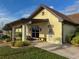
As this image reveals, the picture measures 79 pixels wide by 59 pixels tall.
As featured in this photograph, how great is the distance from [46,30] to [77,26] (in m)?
6.45

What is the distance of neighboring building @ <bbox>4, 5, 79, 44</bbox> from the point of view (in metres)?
19.4

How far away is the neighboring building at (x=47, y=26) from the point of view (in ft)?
63.5

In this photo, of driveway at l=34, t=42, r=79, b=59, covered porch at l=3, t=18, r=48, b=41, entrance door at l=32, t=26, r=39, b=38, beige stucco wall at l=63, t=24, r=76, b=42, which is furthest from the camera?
entrance door at l=32, t=26, r=39, b=38

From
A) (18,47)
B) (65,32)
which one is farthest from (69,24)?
(18,47)

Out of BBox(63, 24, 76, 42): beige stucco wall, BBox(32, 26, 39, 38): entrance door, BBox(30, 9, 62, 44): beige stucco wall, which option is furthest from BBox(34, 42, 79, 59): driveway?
BBox(32, 26, 39, 38): entrance door

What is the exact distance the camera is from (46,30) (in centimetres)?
2117

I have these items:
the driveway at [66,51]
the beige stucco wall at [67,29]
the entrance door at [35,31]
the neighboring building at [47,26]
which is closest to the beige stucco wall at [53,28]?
the neighboring building at [47,26]

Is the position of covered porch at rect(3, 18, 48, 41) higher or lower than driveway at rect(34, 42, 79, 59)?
higher

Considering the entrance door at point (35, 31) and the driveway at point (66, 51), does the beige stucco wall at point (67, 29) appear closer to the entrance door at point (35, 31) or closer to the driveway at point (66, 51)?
the entrance door at point (35, 31)

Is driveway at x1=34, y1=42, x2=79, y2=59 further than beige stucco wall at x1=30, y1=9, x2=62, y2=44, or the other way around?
beige stucco wall at x1=30, y1=9, x2=62, y2=44

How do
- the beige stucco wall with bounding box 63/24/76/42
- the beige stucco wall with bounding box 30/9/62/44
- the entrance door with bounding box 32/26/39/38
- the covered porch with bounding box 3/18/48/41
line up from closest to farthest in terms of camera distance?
the beige stucco wall with bounding box 30/9/62/44 < the covered porch with bounding box 3/18/48/41 < the beige stucco wall with bounding box 63/24/76/42 < the entrance door with bounding box 32/26/39/38

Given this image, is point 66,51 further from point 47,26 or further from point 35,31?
point 35,31

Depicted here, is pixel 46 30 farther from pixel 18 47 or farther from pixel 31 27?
pixel 18 47

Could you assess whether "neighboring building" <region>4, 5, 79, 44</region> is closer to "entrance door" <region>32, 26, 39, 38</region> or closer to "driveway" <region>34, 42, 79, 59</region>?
"entrance door" <region>32, 26, 39, 38</region>
